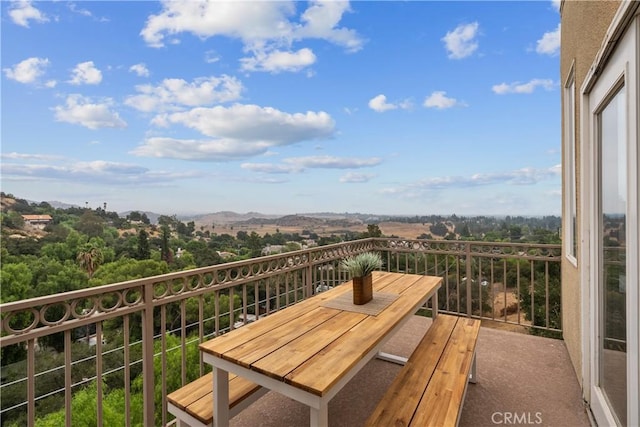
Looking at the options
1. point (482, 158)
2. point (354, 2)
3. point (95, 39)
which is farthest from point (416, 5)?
point (95, 39)

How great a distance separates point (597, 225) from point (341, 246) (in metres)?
2.53


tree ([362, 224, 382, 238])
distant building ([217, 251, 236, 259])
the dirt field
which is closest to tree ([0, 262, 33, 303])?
the dirt field

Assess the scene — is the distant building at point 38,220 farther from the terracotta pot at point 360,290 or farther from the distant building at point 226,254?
the terracotta pot at point 360,290

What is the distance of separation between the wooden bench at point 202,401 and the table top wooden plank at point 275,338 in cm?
33

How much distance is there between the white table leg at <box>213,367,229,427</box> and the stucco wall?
95.7 inches

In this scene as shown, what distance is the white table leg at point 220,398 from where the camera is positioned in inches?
54.5

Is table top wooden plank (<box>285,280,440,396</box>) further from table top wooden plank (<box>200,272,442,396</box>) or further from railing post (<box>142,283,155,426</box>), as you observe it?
railing post (<box>142,283,155,426</box>)

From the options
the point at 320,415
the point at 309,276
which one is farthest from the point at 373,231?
the point at 320,415

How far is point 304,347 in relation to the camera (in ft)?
4.64

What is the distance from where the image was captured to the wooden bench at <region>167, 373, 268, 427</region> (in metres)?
1.45

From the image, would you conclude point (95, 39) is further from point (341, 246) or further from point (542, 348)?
point (542, 348)

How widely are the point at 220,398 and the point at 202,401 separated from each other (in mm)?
220

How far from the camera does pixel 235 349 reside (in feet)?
4.58

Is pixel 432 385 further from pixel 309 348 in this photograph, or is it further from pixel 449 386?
pixel 309 348
